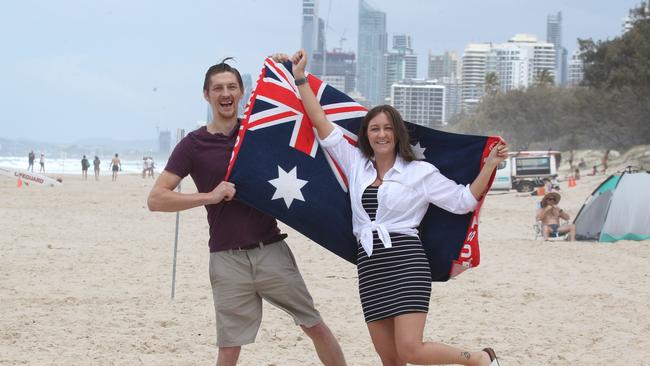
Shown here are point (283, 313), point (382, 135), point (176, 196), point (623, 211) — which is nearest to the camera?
point (382, 135)

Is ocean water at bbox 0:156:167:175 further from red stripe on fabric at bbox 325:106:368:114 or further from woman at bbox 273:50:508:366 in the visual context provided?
woman at bbox 273:50:508:366

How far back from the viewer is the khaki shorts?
4594mm

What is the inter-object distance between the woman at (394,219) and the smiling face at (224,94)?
39cm

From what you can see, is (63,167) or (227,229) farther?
(63,167)

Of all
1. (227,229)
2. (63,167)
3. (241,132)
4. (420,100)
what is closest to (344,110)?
(241,132)

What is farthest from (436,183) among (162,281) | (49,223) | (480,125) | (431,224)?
(480,125)

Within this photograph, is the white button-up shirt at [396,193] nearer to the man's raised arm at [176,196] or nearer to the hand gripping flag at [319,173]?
the hand gripping flag at [319,173]

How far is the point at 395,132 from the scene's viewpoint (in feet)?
14.5

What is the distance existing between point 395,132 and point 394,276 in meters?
0.65

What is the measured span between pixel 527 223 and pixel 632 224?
640cm

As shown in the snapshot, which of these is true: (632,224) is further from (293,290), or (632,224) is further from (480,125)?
(480,125)

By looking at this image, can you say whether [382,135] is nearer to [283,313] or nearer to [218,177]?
[218,177]

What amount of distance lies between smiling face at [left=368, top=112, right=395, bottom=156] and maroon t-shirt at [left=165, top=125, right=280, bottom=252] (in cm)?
65

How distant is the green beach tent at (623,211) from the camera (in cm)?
1523
